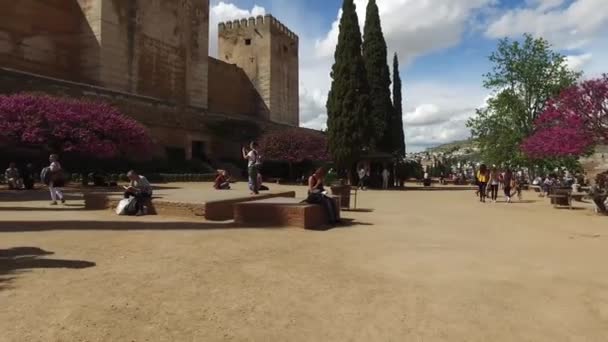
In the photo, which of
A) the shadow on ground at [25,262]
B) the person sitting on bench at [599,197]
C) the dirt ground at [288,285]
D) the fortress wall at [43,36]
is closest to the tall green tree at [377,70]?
the person sitting on bench at [599,197]

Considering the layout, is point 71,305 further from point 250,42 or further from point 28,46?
point 250,42

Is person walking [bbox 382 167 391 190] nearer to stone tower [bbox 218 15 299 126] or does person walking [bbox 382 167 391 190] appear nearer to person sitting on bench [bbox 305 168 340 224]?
person sitting on bench [bbox 305 168 340 224]

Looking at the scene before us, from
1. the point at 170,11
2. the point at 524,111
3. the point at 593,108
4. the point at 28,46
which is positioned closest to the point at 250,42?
the point at 170,11

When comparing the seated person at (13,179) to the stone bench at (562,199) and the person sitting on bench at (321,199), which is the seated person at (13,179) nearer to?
the person sitting on bench at (321,199)

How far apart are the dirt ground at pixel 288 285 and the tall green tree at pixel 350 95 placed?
54.4ft

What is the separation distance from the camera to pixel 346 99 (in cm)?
2422

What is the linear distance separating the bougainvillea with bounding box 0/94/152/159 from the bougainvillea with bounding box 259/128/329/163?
9589mm

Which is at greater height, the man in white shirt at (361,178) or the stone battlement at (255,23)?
the stone battlement at (255,23)

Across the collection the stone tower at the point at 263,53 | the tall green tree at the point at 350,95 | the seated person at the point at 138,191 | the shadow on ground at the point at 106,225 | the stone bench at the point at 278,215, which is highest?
the stone tower at the point at 263,53

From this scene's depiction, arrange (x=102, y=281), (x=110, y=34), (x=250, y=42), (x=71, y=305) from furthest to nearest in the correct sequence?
(x=250, y=42), (x=110, y=34), (x=102, y=281), (x=71, y=305)

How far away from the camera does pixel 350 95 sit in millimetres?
24156

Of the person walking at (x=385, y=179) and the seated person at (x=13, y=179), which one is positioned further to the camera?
the person walking at (x=385, y=179)

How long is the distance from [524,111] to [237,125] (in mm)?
18574

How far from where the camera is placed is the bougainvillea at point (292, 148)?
2655 cm
